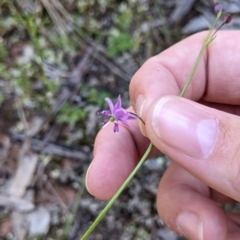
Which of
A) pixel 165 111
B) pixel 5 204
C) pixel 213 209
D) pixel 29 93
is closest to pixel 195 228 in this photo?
pixel 213 209

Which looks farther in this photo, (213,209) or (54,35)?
(54,35)

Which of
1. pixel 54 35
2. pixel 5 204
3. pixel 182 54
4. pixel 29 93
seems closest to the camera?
pixel 182 54

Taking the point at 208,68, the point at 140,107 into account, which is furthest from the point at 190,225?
Result: the point at 208,68

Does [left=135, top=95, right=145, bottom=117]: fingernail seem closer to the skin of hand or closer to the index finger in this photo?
the skin of hand

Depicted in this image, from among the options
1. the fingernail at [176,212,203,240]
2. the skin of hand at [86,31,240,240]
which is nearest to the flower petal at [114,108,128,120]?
the skin of hand at [86,31,240,240]

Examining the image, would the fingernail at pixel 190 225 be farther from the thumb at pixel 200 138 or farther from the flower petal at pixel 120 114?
the flower petal at pixel 120 114

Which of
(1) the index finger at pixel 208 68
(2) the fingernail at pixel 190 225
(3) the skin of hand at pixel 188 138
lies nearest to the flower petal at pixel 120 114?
(3) the skin of hand at pixel 188 138

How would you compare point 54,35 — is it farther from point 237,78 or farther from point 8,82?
point 237,78

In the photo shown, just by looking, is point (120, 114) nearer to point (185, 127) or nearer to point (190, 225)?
point (185, 127)
